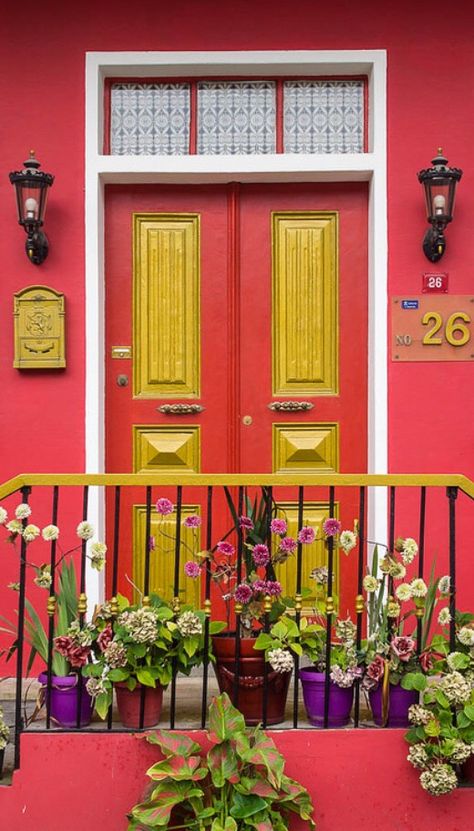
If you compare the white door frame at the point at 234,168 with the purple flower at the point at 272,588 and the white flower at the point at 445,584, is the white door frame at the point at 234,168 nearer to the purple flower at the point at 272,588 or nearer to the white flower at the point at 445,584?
the white flower at the point at 445,584

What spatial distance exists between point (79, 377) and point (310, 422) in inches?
46.3

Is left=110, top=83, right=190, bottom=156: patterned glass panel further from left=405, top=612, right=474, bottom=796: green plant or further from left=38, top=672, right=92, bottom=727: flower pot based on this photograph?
left=405, top=612, right=474, bottom=796: green plant

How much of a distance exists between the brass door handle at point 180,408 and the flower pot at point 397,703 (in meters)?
1.85

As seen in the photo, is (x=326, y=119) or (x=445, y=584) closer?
(x=445, y=584)

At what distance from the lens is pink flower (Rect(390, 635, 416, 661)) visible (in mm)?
3182

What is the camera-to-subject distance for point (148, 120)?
15.2 ft

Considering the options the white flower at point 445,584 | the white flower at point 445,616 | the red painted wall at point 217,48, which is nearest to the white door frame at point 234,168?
the red painted wall at point 217,48

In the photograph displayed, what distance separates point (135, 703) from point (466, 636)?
1.18m

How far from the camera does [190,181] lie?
4.63 meters

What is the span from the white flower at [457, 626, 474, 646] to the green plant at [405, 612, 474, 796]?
5 cm

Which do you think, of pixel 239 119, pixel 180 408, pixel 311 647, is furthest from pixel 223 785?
pixel 239 119

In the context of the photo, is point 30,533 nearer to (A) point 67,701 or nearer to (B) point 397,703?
(A) point 67,701

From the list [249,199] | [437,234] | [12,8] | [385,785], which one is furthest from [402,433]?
[12,8]

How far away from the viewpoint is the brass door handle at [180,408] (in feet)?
15.2
